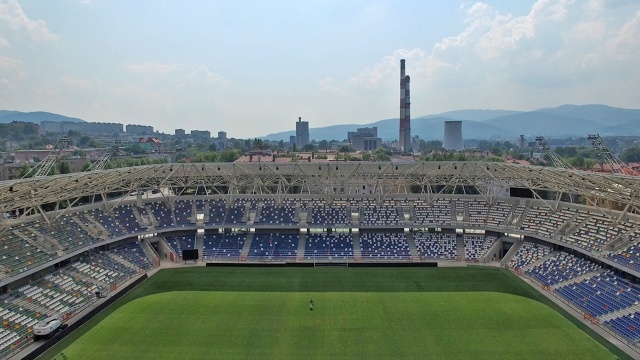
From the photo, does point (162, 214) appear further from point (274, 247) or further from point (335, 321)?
point (335, 321)

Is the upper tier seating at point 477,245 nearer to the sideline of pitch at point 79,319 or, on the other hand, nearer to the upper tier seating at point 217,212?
the upper tier seating at point 217,212

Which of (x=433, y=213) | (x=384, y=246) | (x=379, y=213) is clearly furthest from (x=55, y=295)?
(x=433, y=213)

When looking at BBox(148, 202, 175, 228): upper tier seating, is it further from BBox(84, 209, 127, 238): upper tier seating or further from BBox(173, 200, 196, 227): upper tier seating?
BBox(84, 209, 127, 238): upper tier seating

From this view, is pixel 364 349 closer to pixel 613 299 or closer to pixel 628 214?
pixel 613 299

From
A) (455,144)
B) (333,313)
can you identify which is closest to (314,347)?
(333,313)

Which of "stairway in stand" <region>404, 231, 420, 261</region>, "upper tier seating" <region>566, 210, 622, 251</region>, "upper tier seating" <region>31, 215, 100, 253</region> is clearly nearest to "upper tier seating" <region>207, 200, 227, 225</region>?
"upper tier seating" <region>31, 215, 100, 253</region>

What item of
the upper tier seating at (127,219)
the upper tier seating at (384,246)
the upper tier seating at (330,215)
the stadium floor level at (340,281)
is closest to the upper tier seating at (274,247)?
the stadium floor level at (340,281)
